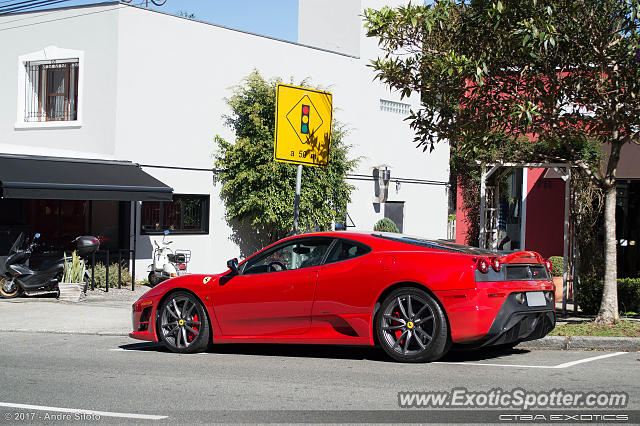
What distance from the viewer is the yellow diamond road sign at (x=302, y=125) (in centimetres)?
1187

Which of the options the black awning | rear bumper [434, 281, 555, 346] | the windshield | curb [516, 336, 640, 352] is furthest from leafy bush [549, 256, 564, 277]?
the windshield

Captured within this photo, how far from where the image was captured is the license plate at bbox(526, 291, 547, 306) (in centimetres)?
783

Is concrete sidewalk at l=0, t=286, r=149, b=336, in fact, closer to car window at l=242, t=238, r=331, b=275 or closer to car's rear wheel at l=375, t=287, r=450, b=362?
car window at l=242, t=238, r=331, b=275

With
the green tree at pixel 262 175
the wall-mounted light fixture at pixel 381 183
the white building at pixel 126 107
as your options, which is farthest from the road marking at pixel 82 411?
the wall-mounted light fixture at pixel 381 183

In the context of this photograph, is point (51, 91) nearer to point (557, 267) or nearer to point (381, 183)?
point (381, 183)

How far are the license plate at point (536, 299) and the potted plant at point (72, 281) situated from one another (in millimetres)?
9854

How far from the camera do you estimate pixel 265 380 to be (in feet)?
23.5

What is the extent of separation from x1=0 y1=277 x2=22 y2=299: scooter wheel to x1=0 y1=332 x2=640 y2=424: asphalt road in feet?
20.3

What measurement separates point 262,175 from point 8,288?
7.05 meters

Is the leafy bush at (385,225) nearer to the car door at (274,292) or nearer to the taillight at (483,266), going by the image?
the car door at (274,292)

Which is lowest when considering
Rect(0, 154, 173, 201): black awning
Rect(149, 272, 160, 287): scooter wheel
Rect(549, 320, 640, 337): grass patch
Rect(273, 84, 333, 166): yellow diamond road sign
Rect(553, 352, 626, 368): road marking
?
Rect(149, 272, 160, 287): scooter wheel

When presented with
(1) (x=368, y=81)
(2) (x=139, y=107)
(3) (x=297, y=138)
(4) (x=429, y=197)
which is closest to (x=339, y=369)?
(3) (x=297, y=138)

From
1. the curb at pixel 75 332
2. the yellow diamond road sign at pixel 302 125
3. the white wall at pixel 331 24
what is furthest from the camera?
the white wall at pixel 331 24

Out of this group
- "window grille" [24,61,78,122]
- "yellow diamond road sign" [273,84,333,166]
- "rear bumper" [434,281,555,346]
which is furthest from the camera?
"window grille" [24,61,78,122]
